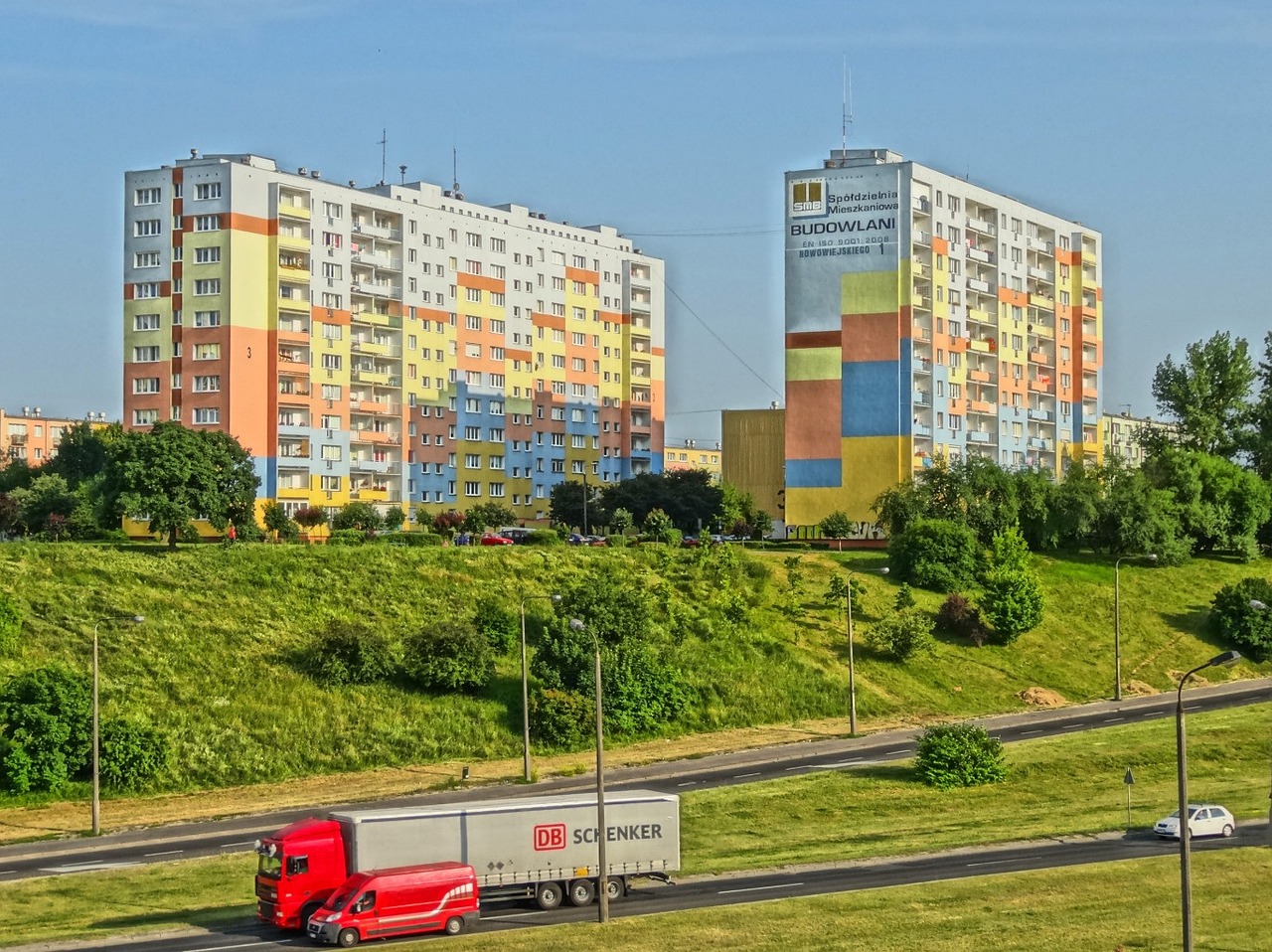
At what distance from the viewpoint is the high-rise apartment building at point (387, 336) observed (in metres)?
127

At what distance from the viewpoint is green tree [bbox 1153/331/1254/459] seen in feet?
490

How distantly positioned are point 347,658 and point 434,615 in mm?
9764

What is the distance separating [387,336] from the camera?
14338 cm

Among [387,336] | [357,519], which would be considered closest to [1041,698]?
[357,519]

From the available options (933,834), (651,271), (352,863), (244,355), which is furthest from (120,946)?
(651,271)

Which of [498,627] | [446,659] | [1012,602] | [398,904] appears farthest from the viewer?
[1012,602]

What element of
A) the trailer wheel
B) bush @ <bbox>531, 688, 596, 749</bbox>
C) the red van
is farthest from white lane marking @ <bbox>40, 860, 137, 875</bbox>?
bush @ <bbox>531, 688, 596, 749</bbox>

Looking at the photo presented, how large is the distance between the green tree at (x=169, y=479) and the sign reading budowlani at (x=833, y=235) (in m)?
52.1

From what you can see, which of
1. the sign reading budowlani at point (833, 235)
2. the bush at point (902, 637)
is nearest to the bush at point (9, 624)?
the bush at point (902, 637)

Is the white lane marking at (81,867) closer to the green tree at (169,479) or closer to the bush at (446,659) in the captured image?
the bush at (446,659)

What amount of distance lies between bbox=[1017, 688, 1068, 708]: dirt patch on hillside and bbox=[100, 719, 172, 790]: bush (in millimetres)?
49477

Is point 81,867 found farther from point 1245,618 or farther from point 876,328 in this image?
point 876,328

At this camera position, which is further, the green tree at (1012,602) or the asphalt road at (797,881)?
the green tree at (1012,602)

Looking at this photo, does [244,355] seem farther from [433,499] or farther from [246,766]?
[246,766]
